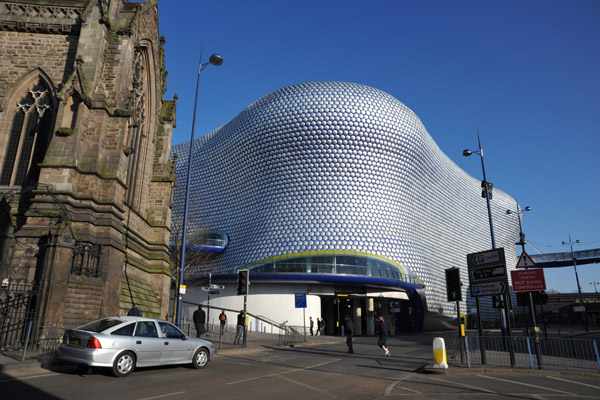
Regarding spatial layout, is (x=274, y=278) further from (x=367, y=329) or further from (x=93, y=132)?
(x=93, y=132)

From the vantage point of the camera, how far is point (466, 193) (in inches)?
3632

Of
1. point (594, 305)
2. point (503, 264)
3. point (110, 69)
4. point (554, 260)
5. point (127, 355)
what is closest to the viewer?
point (127, 355)

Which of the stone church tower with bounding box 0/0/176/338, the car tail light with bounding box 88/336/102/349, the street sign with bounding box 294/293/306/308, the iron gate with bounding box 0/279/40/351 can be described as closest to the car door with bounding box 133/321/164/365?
the car tail light with bounding box 88/336/102/349

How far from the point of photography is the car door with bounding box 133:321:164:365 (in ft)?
32.7

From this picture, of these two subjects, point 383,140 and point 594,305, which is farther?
point 594,305

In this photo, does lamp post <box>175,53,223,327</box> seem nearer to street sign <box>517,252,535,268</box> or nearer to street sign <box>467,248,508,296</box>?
street sign <box>467,248,508,296</box>

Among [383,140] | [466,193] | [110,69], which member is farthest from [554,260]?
[110,69]

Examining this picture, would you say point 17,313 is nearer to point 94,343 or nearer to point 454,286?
point 94,343

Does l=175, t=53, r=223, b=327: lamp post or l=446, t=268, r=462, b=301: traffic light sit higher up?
l=175, t=53, r=223, b=327: lamp post

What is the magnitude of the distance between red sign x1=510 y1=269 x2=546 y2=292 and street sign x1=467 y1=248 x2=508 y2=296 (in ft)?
1.13

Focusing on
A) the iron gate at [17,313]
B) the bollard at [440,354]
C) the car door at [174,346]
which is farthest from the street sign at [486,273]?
the iron gate at [17,313]

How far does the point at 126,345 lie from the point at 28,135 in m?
12.5

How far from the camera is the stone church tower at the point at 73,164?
13.8m

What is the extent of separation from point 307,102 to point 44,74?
145ft
